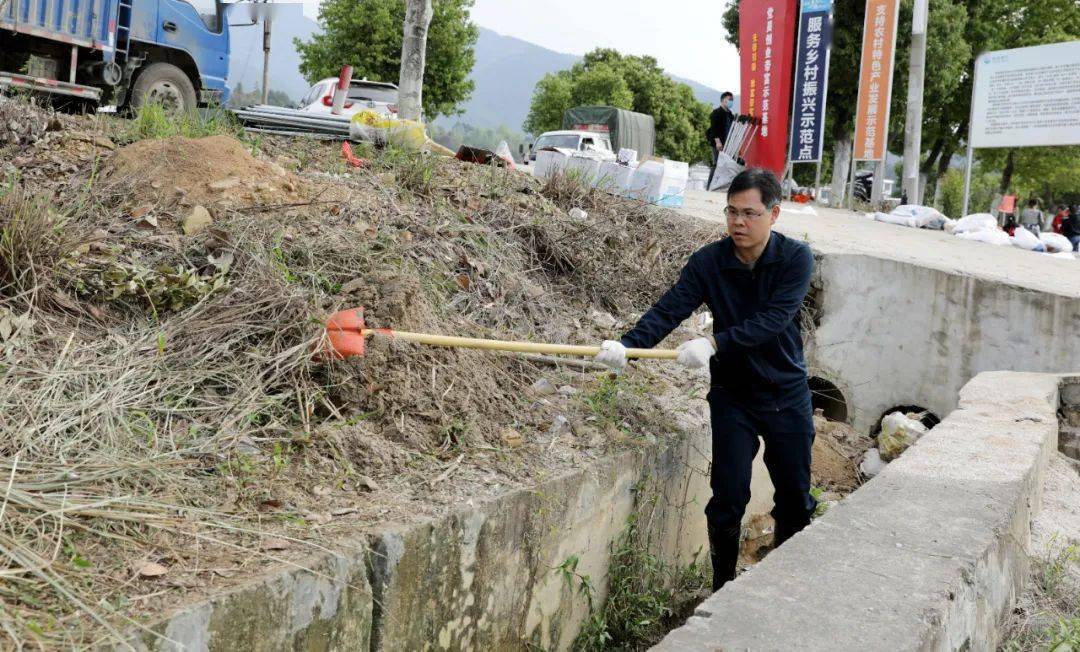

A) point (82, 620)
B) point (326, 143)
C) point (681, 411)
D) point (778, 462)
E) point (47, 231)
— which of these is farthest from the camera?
point (326, 143)

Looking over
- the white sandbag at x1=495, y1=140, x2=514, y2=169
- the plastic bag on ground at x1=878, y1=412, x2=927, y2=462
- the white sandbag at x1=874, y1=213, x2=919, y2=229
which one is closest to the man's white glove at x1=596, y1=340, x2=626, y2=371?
the plastic bag on ground at x1=878, y1=412, x2=927, y2=462

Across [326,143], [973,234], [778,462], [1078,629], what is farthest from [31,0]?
[973,234]

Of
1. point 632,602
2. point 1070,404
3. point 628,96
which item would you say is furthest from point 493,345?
point 628,96

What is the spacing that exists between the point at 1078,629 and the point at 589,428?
191 centimetres

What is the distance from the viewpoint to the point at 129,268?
10.6ft

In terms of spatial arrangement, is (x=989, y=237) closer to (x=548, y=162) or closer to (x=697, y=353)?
(x=548, y=162)

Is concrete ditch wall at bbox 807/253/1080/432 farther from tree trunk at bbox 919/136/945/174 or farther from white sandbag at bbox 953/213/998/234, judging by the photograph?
tree trunk at bbox 919/136/945/174

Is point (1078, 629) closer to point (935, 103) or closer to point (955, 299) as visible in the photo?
point (955, 299)

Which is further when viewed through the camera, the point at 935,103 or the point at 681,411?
the point at 935,103

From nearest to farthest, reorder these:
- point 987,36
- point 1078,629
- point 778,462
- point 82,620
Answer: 1. point 82,620
2. point 1078,629
3. point 778,462
4. point 987,36

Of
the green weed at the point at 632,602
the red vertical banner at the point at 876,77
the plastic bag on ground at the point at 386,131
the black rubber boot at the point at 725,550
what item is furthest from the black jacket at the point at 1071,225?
the green weed at the point at 632,602

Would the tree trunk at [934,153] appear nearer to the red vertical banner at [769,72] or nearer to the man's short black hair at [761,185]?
the red vertical banner at [769,72]

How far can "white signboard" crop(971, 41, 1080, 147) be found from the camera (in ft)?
40.3

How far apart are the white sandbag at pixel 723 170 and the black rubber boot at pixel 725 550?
34.9 ft
